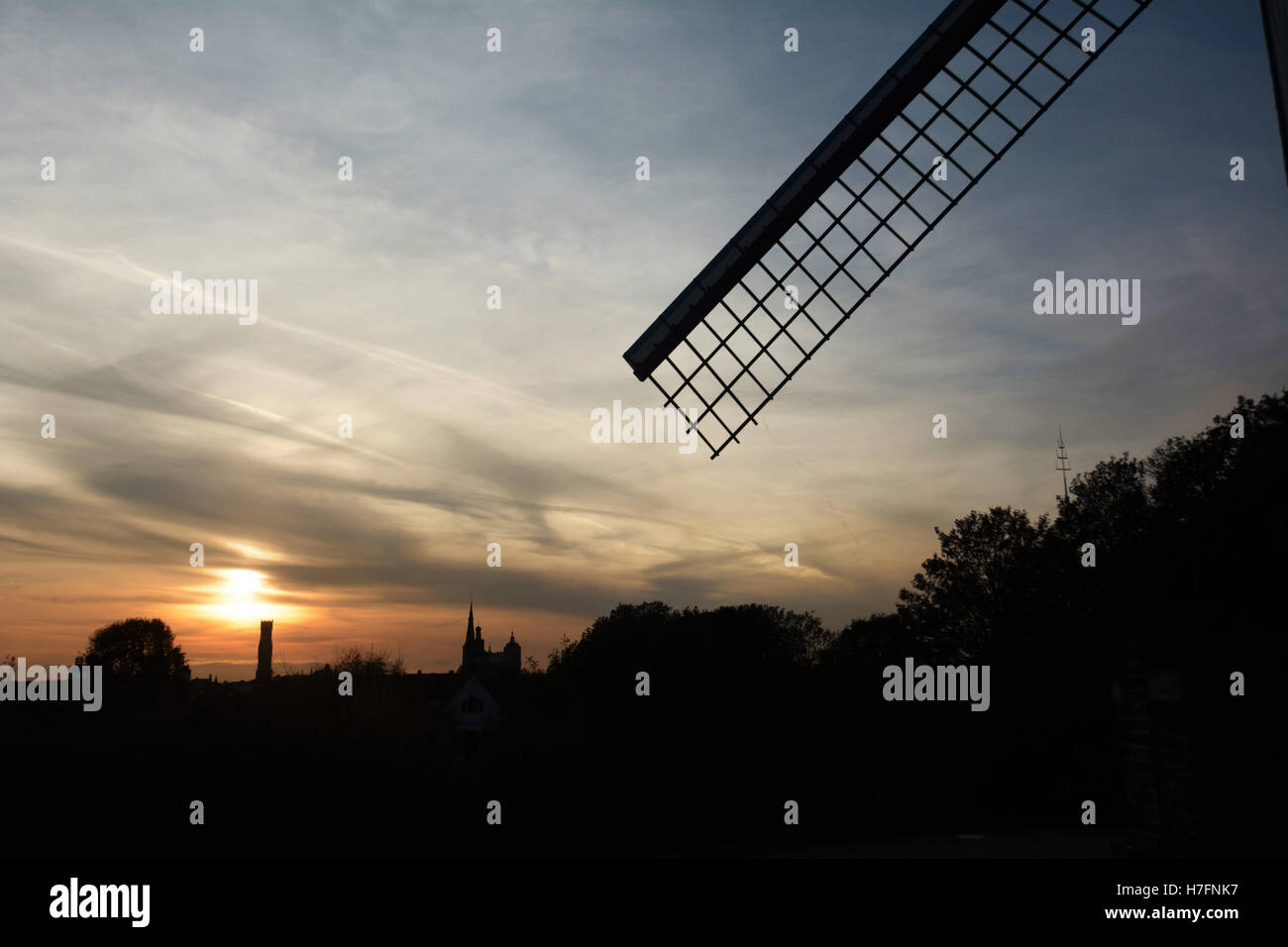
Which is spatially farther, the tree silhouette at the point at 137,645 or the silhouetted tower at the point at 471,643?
the silhouetted tower at the point at 471,643

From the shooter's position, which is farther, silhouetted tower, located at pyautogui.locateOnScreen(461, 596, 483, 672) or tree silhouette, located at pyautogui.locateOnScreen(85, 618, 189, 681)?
silhouetted tower, located at pyautogui.locateOnScreen(461, 596, 483, 672)

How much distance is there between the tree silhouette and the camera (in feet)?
183

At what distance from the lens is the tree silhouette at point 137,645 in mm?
55812

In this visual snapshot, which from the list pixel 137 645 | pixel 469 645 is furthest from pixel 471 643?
pixel 137 645

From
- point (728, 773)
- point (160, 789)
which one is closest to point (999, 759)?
point (728, 773)

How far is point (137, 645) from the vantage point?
57.7 metres

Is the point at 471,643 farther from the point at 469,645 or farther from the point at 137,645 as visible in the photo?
the point at 137,645

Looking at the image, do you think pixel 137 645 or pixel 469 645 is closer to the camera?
pixel 137 645
